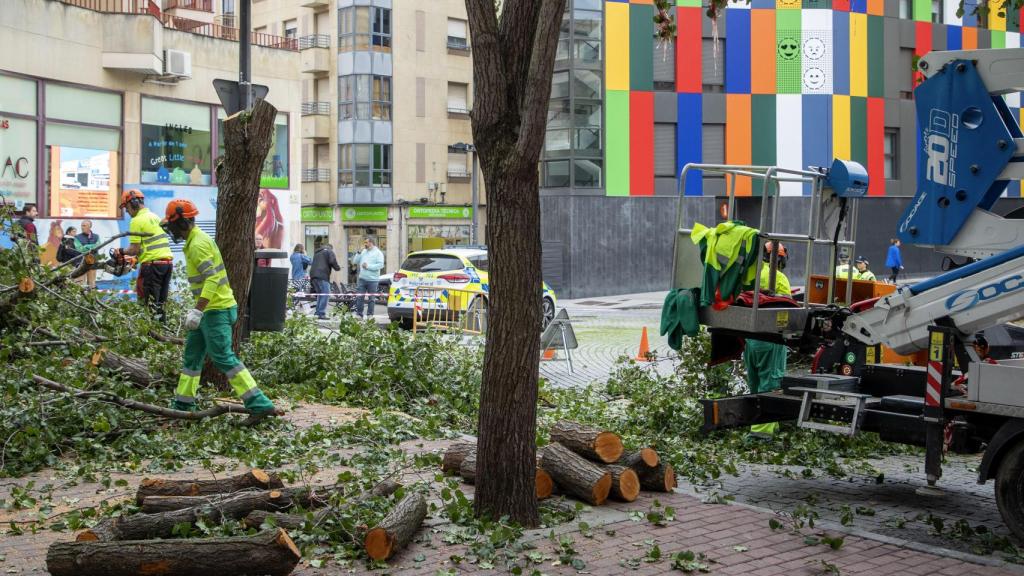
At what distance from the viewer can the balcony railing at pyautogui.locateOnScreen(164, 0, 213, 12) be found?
29.4 m

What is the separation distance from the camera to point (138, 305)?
42.3 feet

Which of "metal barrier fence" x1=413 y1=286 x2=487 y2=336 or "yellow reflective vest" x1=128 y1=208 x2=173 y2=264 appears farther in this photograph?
"metal barrier fence" x1=413 y1=286 x2=487 y2=336

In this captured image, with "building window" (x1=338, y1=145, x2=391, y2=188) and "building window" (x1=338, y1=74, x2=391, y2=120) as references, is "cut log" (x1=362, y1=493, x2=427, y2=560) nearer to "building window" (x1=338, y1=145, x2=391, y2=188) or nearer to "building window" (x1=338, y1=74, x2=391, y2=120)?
"building window" (x1=338, y1=145, x2=391, y2=188)

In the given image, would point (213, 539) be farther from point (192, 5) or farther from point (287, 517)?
point (192, 5)

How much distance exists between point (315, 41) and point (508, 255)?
157 feet

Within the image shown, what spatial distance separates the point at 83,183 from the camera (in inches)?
900

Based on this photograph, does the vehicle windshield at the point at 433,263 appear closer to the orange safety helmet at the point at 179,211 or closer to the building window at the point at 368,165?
the orange safety helmet at the point at 179,211

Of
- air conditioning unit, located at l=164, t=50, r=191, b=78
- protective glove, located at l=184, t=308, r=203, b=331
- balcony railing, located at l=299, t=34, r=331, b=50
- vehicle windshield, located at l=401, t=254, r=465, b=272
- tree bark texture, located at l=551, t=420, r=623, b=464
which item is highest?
balcony railing, located at l=299, t=34, r=331, b=50

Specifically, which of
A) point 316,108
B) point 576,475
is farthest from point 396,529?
point 316,108

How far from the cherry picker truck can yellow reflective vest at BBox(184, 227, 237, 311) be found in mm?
3935

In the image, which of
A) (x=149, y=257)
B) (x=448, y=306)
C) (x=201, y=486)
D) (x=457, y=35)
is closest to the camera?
(x=201, y=486)

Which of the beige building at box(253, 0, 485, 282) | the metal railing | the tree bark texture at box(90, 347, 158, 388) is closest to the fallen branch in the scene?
the tree bark texture at box(90, 347, 158, 388)

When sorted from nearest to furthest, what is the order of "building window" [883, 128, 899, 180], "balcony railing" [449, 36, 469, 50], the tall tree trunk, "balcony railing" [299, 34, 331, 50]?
the tall tree trunk → "building window" [883, 128, 899, 180] → "balcony railing" [299, 34, 331, 50] → "balcony railing" [449, 36, 469, 50]

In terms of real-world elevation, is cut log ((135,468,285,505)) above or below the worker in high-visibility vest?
below
